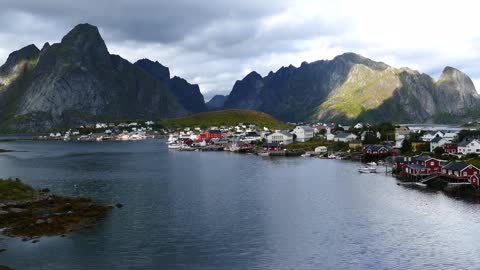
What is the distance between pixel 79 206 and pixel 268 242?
22127 mm

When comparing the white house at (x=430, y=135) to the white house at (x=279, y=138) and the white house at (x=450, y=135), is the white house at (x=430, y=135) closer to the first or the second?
the white house at (x=450, y=135)

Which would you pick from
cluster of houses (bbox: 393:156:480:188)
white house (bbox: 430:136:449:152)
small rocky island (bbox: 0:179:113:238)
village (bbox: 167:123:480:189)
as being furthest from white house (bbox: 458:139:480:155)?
small rocky island (bbox: 0:179:113:238)

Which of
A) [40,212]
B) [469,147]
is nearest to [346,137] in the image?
[469,147]

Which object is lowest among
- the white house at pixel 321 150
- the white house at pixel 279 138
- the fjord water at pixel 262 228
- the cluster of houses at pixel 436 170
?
the fjord water at pixel 262 228

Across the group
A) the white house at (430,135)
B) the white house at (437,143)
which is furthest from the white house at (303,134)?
the white house at (437,143)

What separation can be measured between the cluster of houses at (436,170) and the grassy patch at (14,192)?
48.6 meters

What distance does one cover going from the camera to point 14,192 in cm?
5034

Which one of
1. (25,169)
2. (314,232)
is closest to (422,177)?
(314,232)

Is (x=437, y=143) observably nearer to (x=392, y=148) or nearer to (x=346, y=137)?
(x=392, y=148)

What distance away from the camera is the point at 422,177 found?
6384 centimetres

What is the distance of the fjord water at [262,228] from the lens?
31.1 m

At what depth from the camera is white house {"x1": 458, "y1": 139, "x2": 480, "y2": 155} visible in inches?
2988

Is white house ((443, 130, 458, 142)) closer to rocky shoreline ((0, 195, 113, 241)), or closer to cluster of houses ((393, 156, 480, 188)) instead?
cluster of houses ((393, 156, 480, 188))

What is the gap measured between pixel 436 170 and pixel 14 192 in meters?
53.2
